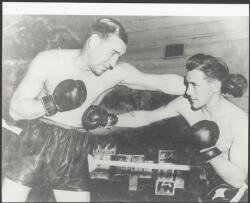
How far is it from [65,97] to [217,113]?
4.47 ft

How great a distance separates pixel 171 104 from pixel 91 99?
0.73 m

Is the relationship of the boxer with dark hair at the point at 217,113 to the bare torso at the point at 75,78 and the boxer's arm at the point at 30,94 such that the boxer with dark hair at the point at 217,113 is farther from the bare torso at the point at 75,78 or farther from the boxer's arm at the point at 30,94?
the boxer's arm at the point at 30,94

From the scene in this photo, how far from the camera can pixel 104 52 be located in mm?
3900

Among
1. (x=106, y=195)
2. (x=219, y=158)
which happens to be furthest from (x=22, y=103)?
(x=219, y=158)

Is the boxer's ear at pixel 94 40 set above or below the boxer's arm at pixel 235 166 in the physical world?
above

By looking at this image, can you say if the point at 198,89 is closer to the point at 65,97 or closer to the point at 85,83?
the point at 85,83

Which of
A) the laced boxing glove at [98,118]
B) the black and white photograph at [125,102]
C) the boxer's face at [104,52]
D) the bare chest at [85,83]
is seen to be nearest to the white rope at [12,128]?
the black and white photograph at [125,102]

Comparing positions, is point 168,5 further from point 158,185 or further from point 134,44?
point 158,185

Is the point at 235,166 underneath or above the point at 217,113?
underneath

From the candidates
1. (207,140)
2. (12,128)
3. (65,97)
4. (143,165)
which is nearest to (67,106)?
(65,97)

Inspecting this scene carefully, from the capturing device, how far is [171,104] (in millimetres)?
3867

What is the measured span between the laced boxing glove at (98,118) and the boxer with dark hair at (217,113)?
0.24 ft

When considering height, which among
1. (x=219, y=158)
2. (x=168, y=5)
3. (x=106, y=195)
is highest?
(x=168, y=5)

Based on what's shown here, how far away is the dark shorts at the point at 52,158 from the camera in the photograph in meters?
3.83
